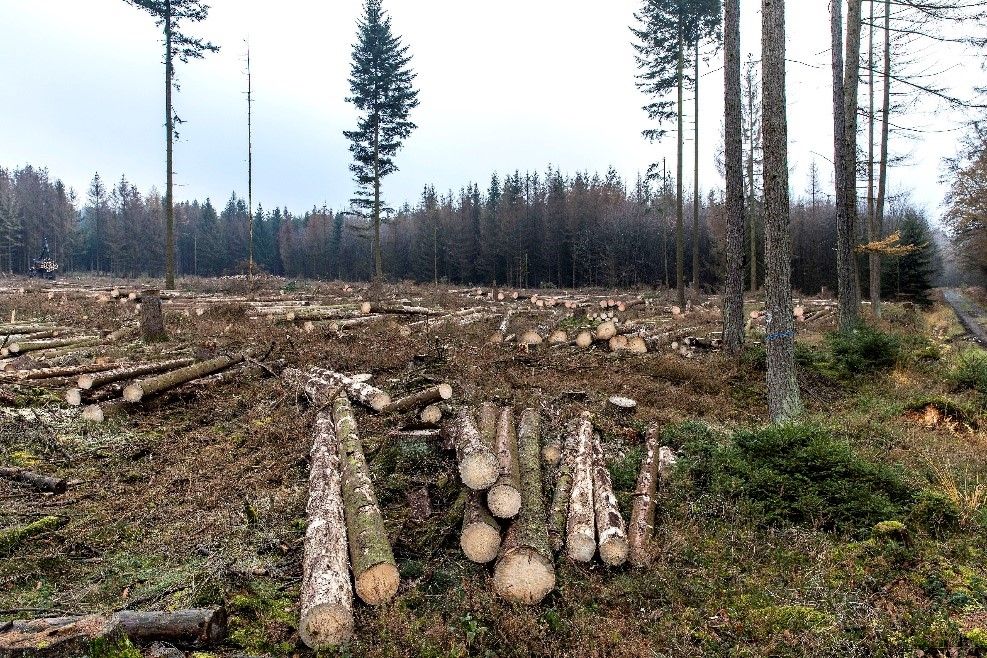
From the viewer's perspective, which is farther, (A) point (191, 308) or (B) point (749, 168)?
(B) point (749, 168)

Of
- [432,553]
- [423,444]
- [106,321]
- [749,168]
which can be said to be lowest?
[432,553]

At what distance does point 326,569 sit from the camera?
3611mm

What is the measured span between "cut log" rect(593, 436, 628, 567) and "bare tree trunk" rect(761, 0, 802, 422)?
3412 mm

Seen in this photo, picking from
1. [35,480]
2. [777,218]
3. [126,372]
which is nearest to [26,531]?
[35,480]

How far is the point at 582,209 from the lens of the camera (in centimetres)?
4988

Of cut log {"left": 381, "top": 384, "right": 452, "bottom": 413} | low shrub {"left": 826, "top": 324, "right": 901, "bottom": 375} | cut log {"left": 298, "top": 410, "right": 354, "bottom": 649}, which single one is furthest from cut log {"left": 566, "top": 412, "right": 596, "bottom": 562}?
low shrub {"left": 826, "top": 324, "right": 901, "bottom": 375}

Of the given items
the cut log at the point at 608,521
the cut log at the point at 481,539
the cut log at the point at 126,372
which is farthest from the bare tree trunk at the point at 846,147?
the cut log at the point at 126,372

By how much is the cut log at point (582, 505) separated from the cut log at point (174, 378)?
639cm

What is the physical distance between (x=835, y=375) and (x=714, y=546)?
686 cm

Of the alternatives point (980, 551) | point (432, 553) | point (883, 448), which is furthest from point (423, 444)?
point (883, 448)

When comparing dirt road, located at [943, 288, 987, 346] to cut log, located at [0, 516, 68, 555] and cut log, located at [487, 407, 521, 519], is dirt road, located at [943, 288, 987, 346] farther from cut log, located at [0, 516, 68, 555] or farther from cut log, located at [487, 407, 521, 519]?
cut log, located at [0, 516, 68, 555]

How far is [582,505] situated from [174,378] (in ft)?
22.6

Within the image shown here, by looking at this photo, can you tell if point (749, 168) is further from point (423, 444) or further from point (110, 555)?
point (110, 555)

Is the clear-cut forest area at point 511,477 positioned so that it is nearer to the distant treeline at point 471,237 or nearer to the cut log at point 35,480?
the cut log at point 35,480
